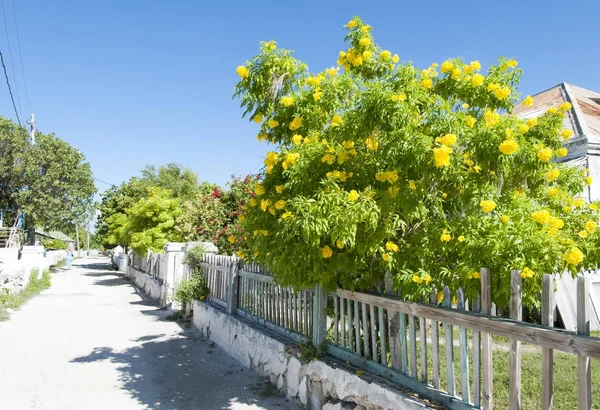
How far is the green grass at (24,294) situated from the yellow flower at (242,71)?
8.89m

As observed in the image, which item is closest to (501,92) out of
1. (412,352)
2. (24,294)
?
(412,352)

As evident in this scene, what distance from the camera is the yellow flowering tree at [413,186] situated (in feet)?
9.65

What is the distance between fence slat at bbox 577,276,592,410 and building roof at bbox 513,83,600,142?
6617mm

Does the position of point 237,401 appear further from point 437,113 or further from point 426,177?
point 437,113

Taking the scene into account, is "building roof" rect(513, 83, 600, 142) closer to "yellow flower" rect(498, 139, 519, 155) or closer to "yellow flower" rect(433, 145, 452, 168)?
"yellow flower" rect(498, 139, 519, 155)

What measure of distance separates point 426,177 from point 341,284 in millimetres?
1551

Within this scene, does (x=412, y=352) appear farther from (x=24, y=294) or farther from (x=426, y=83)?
(x=24, y=294)

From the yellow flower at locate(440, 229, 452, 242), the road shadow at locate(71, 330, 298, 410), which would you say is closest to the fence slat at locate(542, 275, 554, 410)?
the yellow flower at locate(440, 229, 452, 242)

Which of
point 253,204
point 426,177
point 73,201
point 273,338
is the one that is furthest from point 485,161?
point 73,201

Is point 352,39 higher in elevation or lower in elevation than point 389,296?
higher

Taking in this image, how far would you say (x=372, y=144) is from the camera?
140 inches

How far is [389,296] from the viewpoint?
3656mm

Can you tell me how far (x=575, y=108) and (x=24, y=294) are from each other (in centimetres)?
1670

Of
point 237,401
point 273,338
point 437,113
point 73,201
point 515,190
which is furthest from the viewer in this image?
point 73,201
